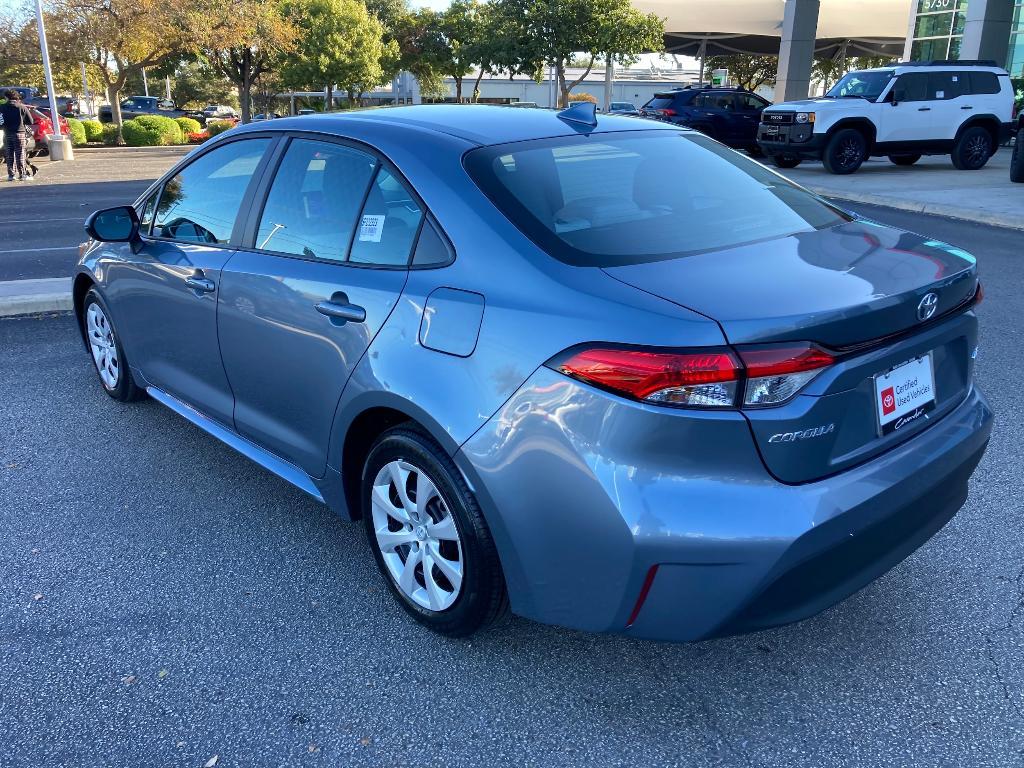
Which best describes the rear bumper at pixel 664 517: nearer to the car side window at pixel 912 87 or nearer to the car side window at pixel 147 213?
the car side window at pixel 147 213

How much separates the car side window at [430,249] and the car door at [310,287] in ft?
0.14

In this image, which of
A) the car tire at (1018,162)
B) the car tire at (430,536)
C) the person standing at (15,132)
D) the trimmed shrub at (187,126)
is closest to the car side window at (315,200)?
the car tire at (430,536)

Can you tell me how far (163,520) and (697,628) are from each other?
8.13ft

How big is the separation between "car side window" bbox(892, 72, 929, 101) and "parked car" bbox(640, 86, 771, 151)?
13.7 ft

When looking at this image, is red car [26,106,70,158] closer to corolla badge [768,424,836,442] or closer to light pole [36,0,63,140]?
light pole [36,0,63,140]

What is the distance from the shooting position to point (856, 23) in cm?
4009

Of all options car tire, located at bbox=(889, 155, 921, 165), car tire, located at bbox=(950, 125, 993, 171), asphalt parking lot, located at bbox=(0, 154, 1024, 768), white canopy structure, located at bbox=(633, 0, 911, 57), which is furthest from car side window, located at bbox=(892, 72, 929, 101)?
white canopy structure, located at bbox=(633, 0, 911, 57)

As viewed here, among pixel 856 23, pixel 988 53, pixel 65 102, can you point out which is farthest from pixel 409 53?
pixel 988 53

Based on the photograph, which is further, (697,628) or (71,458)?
(71,458)

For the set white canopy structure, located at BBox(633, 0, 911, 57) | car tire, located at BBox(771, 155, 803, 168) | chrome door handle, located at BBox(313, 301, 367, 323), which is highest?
white canopy structure, located at BBox(633, 0, 911, 57)

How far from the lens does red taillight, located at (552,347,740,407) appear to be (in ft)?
6.91

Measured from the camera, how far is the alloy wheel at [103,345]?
4871 millimetres

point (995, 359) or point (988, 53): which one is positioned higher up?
point (988, 53)

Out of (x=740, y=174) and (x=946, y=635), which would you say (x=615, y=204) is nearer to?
(x=740, y=174)
